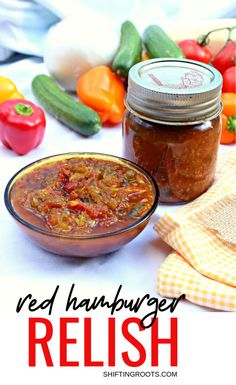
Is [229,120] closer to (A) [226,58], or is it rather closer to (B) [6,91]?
(A) [226,58]

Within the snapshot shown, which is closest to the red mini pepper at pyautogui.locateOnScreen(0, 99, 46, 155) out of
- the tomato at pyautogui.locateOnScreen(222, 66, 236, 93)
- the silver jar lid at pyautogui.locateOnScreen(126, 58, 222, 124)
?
the silver jar lid at pyautogui.locateOnScreen(126, 58, 222, 124)

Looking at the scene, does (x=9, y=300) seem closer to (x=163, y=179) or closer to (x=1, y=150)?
(x=163, y=179)

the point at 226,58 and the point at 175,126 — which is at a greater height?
the point at 175,126

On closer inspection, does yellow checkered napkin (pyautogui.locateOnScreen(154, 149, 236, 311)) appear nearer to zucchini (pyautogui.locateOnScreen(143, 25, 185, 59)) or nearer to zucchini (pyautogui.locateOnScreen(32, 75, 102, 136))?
zucchini (pyautogui.locateOnScreen(32, 75, 102, 136))

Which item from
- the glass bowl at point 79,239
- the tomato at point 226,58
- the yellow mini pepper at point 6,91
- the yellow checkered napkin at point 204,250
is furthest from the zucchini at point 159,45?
the glass bowl at point 79,239

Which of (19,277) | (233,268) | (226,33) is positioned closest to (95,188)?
(19,277)

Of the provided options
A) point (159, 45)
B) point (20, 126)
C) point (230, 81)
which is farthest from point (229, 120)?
point (20, 126)

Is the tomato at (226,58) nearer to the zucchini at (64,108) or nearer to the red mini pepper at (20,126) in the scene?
the zucchini at (64,108)
